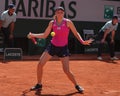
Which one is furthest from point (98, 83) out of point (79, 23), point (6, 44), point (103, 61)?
point (79, 23)

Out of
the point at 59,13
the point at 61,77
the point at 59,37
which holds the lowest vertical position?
the point at 61,77

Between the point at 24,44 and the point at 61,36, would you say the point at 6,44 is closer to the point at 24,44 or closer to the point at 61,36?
the point at 24,44

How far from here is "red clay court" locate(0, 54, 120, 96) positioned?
8.80m

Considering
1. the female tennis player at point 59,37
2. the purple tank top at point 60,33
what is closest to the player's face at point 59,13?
the female tennis player at point 59,37

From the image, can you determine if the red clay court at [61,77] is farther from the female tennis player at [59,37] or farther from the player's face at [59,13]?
the player's face at [59,13]

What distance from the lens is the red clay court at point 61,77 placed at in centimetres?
880

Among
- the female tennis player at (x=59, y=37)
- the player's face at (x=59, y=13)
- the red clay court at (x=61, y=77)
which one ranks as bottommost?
the red clay court at (x=61, y=77)

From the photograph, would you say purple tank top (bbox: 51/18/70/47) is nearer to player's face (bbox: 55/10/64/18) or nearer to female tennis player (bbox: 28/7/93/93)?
female tennis player (bbox: 28/7/93/93)

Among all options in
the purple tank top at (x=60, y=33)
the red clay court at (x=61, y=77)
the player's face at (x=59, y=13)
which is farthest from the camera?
the red clay court at (x=61, y=77)

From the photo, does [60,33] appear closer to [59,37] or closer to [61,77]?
[59,37]

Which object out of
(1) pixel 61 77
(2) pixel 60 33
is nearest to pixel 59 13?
(2) pixel 60 33

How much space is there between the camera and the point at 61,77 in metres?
10.6

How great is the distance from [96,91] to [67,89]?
2.11 ft

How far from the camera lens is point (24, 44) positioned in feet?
53.1
